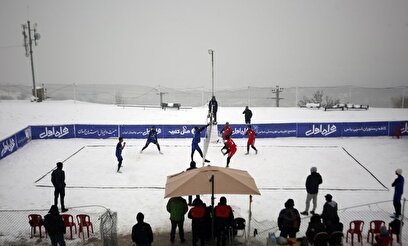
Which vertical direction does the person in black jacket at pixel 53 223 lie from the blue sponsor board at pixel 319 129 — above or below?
below

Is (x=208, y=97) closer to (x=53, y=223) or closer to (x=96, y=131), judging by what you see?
(x=96, y=131)

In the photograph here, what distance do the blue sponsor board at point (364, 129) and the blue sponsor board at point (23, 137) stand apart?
19243mm

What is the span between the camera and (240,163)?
18.9 meters

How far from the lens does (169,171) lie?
58.0ft

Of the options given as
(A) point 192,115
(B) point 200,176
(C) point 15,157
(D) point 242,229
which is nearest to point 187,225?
(D) point 242,229

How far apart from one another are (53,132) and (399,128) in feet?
70.1

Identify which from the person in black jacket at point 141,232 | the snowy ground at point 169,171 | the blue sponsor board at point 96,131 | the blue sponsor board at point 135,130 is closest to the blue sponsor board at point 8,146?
the snowy ground at point 169,171

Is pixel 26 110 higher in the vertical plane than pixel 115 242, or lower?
higher

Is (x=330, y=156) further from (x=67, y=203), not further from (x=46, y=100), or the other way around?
(x=46, y=100)

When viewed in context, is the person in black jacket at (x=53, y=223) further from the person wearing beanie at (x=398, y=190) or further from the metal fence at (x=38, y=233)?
the person wearing beanie at (x=398, y=190)

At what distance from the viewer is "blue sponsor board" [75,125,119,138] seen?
79.1 ft

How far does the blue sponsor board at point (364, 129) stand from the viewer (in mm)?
24205

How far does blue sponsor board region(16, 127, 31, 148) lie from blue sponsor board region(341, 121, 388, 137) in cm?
1924

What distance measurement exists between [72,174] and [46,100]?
887 inches
